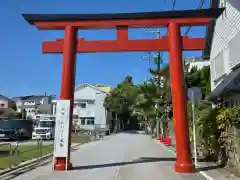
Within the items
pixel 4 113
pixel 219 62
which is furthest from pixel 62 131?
pixel 4 113

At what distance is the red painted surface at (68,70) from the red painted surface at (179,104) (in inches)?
159

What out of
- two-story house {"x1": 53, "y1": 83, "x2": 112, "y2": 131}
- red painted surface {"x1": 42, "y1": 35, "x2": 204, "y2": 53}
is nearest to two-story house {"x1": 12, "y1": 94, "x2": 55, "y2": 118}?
two-story house {"x1": 53, "y1": 83, "x2": 112, "y2": 131}

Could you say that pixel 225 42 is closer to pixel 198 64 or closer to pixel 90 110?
pixel 198 64

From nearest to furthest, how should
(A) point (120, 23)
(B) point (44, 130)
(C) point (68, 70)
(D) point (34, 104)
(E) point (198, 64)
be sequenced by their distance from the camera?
1. (C) point (68, 70)
2. (A) point (120, 23)
3. (B) point (44, 130)
4. (E) point (198, 64)
5. (D) point (34, 104)

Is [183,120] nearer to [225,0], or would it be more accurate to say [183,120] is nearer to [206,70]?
[225,0]

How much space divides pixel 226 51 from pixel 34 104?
286 feet

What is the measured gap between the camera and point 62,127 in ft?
47.7

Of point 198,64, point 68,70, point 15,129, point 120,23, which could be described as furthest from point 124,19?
point 198,64

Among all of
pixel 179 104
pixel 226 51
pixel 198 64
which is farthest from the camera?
pixel 198 64

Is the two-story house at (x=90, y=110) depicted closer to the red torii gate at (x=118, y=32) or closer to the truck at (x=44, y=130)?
the truck at (x=44, y=130)

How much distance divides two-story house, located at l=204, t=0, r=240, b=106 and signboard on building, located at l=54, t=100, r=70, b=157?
21.6 feet

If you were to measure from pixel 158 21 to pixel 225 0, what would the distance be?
4.88 meters

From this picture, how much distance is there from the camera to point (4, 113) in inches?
2689

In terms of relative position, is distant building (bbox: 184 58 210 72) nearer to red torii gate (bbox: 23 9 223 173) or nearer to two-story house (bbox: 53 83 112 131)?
red torii gate (bbox: 23 9 223 173)
